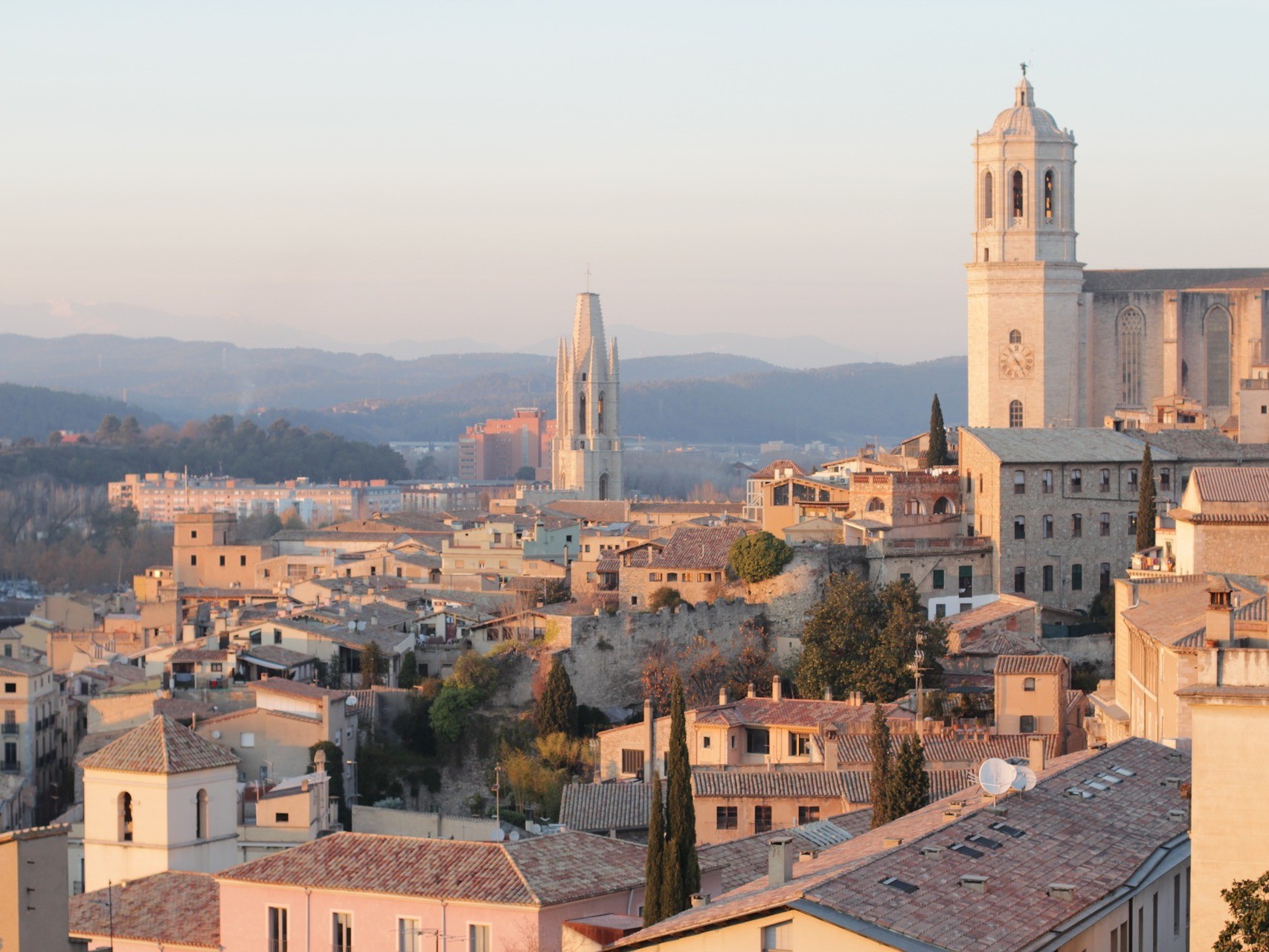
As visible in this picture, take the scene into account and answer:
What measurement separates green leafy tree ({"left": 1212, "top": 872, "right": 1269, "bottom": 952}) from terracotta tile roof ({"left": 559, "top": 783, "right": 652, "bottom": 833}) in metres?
18.1

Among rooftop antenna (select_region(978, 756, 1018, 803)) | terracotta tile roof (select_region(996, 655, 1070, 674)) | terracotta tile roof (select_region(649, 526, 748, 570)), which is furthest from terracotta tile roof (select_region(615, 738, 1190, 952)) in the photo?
terracotta tile roof (select_region(649, 526, 748, 570))

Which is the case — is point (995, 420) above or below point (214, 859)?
above

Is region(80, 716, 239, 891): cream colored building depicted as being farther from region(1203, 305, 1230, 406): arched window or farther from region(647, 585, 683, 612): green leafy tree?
region(1203, 305, 1230, 406): arched window

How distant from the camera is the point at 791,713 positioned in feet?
122

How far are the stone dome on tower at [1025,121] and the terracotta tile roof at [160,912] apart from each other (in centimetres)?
3772

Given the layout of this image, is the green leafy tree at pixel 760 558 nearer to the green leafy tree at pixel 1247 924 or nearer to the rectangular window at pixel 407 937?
the rectangular window at pixel 407 937

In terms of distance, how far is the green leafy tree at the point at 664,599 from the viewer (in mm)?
44500

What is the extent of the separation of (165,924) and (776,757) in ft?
44.1

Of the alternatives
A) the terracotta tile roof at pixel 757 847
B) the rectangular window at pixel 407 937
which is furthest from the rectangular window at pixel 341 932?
the terracotta tile roof at pixel 757 847

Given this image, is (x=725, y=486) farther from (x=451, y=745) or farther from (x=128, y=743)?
Answer: (x=128, y=743)

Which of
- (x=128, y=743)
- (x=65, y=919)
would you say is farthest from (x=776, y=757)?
(x=65, y=919)

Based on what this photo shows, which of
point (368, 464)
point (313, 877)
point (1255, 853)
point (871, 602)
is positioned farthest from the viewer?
point (368, 464)

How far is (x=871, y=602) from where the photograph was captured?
41.1 m

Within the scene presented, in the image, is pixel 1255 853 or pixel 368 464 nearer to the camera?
pixel 1255 853
